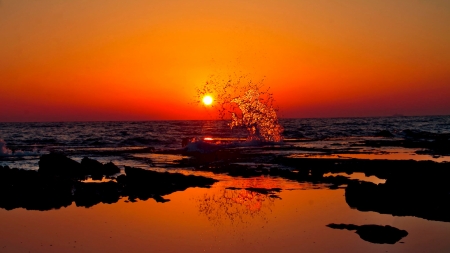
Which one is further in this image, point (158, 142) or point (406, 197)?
point (158, 142)

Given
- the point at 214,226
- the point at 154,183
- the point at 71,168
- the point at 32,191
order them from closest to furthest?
the point at 214,226 < the point at 32,191 < the point at 154,183 < the point at 71,168

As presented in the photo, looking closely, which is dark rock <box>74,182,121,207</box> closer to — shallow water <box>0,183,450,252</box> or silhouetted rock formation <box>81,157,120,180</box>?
shallow water <box>0,183,450,252</box>

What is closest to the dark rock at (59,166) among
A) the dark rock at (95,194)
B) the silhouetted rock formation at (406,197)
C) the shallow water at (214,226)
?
the dark rock at (95,194)

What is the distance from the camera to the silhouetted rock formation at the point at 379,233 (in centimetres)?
1197

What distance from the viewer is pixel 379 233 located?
12.4 metres

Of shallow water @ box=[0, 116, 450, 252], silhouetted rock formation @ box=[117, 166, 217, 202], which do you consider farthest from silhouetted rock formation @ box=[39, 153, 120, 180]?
shallow water @ box=[0, 116, 450, 252]

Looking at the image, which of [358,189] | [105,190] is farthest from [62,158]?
[358,189]

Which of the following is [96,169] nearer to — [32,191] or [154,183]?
[154,183]

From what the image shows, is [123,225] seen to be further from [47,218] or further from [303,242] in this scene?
[303,242]

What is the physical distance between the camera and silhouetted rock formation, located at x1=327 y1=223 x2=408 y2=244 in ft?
39.3

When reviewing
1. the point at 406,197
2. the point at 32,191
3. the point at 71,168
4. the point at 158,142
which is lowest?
the point at 158,142

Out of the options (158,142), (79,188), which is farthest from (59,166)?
(158,142)

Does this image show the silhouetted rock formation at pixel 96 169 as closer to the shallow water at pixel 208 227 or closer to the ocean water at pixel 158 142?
→ the ocean water at pixel 158 142

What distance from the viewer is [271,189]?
67.5ft
